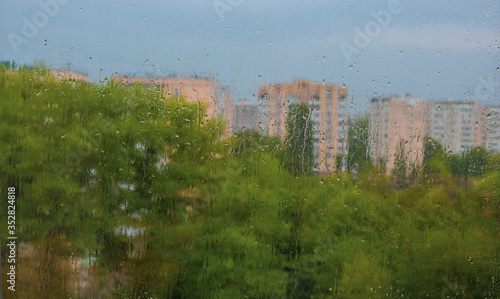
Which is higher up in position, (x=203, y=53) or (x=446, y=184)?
(x=203, y=53)

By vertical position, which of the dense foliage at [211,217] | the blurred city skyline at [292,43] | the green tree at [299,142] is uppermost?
the blurred city skyline at [292,43]

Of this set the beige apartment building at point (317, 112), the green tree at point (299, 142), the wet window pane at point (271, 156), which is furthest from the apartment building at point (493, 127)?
the green tree at point (299, 142)

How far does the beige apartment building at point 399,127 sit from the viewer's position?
285 centimetres

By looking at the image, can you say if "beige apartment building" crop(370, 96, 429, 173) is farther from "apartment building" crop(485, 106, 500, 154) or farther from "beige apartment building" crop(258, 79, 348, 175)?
"apartment building" crop(485, 106, 500, 154)

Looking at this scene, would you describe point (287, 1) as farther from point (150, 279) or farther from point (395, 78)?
point (150, 279)

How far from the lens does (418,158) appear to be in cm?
286

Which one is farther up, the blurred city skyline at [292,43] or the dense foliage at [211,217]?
the blurred city skyline at [292,43]

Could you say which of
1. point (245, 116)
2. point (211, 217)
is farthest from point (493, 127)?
point (211, 217)

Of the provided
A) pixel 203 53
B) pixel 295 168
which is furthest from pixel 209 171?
pixel 203 53

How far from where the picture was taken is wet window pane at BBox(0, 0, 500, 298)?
286 centimetres

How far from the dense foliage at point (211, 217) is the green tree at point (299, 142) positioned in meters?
0.06

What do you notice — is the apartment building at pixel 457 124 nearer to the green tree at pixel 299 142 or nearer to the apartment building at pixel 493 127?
the apartment building at pixel 493 127

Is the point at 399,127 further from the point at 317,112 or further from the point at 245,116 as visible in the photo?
the point at 245,116

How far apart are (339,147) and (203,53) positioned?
1.08m
